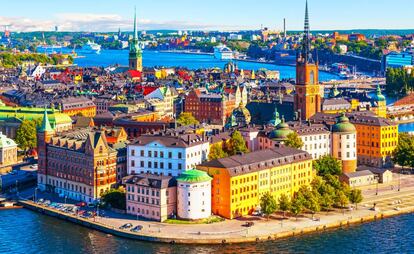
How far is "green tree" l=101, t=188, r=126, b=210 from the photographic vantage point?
54969mm

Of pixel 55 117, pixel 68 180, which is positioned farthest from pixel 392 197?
pixel 55 117

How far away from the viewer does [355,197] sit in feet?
184

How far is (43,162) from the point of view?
62625 mm

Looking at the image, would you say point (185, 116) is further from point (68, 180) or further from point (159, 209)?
point (159, 209)

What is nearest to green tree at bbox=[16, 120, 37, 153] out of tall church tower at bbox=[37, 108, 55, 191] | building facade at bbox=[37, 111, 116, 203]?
building facade at bbox=[37, 111, 116, 203]

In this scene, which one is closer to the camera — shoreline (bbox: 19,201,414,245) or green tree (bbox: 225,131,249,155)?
shoreline (bbox: 19,201,414,245)

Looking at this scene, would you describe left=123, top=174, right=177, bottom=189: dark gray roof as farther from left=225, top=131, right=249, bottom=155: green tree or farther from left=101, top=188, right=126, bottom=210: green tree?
left=225, top=131, right=249, bottom=155: green tree

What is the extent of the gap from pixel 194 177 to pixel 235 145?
13.9 meters

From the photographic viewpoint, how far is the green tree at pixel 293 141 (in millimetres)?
63969

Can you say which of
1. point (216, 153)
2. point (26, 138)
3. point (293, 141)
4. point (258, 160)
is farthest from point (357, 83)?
point (258, 160)

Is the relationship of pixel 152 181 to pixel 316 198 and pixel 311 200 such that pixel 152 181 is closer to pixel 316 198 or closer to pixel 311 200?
pixel 311 200

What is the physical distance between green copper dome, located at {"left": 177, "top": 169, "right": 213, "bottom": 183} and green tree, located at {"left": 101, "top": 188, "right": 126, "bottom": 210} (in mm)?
5070

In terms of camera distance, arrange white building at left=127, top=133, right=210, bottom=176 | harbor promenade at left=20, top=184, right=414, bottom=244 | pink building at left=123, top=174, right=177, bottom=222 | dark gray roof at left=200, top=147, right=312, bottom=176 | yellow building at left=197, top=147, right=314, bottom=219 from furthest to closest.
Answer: white building at left=127, top=133, right=210, bottom=176 < dark gray roof at left=200, top=147, right=312, bottom=176 < yellow building at left=197, top=147, right=314, bottom=219 < pink building at left=123, top=174, right=177, bottom=222 < harbor promenade at left=20, top=184, right=414, bottom=244

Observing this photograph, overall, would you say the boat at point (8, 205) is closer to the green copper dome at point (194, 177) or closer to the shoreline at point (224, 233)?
the shoreline at point (224, 233)
